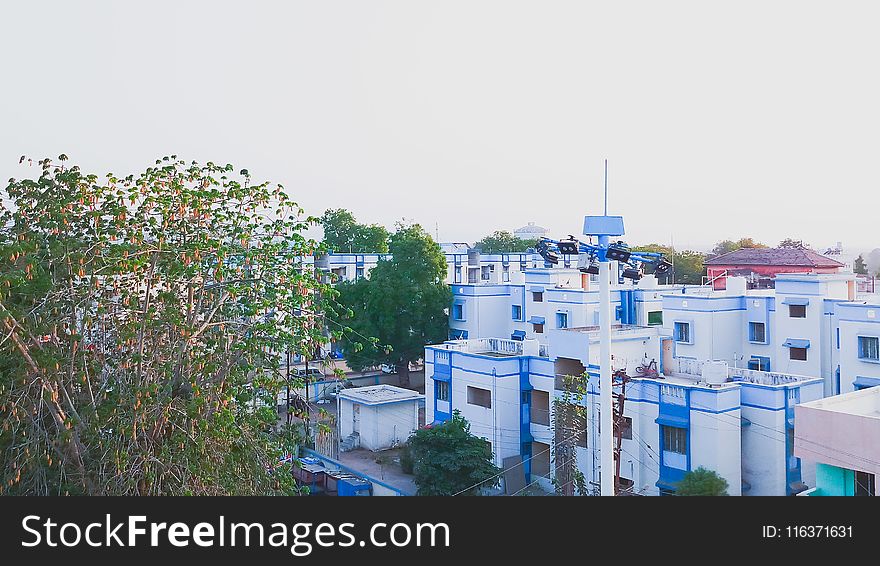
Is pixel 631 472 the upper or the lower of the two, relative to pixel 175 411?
lower

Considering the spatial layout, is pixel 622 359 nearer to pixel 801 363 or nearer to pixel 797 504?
pixel 801 363

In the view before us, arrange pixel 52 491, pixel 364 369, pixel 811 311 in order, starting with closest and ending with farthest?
1. pixel 52 491
2. pixel 811 311
3. pixel 364 369

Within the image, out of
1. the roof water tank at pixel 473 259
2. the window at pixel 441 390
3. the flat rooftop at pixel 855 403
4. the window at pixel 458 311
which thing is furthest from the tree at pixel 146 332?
the roof water tank at pixel 473 259

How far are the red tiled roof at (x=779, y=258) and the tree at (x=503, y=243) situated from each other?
920 cm

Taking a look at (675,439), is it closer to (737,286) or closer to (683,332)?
(683,332)

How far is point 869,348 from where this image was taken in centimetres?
1337

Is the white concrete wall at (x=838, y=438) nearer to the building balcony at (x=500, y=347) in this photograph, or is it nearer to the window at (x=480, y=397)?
the building balcony at (x=500, y=347)

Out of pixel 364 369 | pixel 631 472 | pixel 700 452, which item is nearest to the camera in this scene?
pixel 700 452

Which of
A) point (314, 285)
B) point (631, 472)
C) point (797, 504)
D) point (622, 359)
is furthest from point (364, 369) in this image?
point (797, 504)

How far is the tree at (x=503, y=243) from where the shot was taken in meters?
39.3

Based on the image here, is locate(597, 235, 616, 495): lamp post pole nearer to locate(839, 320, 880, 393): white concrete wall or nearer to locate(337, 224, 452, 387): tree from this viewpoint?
locate(839, 320, 880, 393): white concrete wall

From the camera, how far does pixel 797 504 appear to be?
214 centimetres

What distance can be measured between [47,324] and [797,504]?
4684mm

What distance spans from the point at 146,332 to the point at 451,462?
22.7 feet
